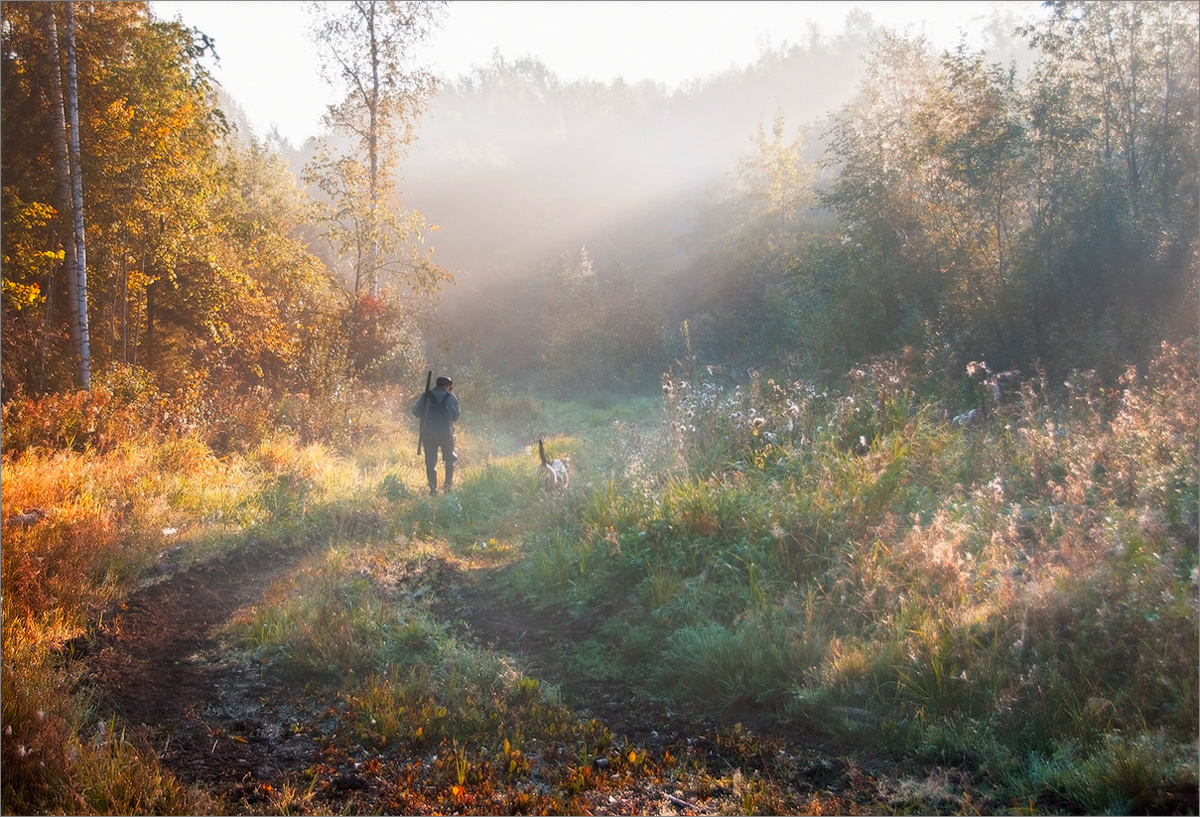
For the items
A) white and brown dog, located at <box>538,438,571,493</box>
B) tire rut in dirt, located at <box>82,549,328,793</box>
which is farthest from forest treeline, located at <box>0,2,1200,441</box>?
tire rut in dirt, located at <box>82,549,328,793</box>

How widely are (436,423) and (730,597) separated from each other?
21.8ft

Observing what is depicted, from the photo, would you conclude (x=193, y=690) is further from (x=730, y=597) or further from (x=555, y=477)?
(x=555, y=477)

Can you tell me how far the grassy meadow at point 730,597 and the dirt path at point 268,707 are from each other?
0.42 ft

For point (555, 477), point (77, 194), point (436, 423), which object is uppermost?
point (77, 194)

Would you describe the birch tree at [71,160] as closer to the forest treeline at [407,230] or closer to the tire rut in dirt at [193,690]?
the forest treeline at [407,230]

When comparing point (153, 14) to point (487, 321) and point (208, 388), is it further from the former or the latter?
point (487, 321)

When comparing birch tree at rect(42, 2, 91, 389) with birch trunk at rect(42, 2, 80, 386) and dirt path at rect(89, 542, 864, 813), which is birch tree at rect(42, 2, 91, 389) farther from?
dirt path at rect(89, 542, 864, 813)

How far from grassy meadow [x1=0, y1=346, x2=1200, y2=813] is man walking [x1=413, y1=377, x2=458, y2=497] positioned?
5.70 feet

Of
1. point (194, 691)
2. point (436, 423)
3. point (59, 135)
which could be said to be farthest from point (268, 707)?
point (59, 135)

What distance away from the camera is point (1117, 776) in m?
3.15

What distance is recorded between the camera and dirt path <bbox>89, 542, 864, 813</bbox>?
3.43 meters

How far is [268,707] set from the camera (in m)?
4.27

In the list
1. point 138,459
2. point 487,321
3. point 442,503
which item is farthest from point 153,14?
point 487,321

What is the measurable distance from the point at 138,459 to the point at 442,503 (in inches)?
145
